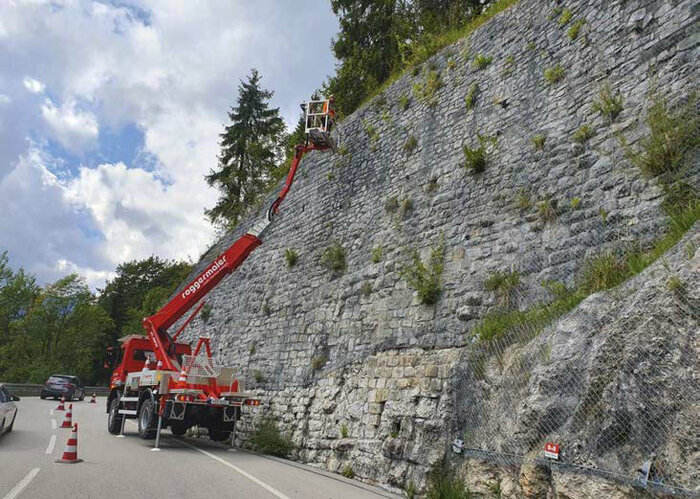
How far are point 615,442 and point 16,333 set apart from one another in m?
48.1

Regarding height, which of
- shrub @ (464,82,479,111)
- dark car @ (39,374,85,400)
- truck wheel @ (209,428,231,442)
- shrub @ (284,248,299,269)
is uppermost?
shrub @ (464,82,479,111)

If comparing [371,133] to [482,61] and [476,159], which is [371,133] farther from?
[476,159]

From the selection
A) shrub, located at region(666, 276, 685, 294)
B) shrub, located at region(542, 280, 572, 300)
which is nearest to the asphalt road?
shrub, located at region(542, 280, 572, 300)

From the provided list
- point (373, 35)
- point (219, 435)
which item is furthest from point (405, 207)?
point (373, 35)

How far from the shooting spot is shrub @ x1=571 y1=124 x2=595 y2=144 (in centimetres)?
831

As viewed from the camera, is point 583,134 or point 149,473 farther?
point 583,134

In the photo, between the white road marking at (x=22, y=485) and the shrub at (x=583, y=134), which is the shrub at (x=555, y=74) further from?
the white road marking at (x=22, y=485)

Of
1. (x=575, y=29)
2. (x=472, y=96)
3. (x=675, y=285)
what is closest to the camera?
(x=675, y=285)

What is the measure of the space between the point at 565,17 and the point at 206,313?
14170mm

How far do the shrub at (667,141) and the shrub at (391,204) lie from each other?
17.2ft

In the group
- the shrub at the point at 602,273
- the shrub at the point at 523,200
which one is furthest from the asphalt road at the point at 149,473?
the shrub at the point at 523,200

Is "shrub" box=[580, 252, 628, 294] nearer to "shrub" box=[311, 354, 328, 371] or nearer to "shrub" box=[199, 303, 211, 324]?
"shrub" box=[311, 354, 328, 371]

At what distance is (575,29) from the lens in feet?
30.4

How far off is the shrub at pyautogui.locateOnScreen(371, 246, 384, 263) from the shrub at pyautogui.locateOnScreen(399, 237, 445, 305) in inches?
41.3
